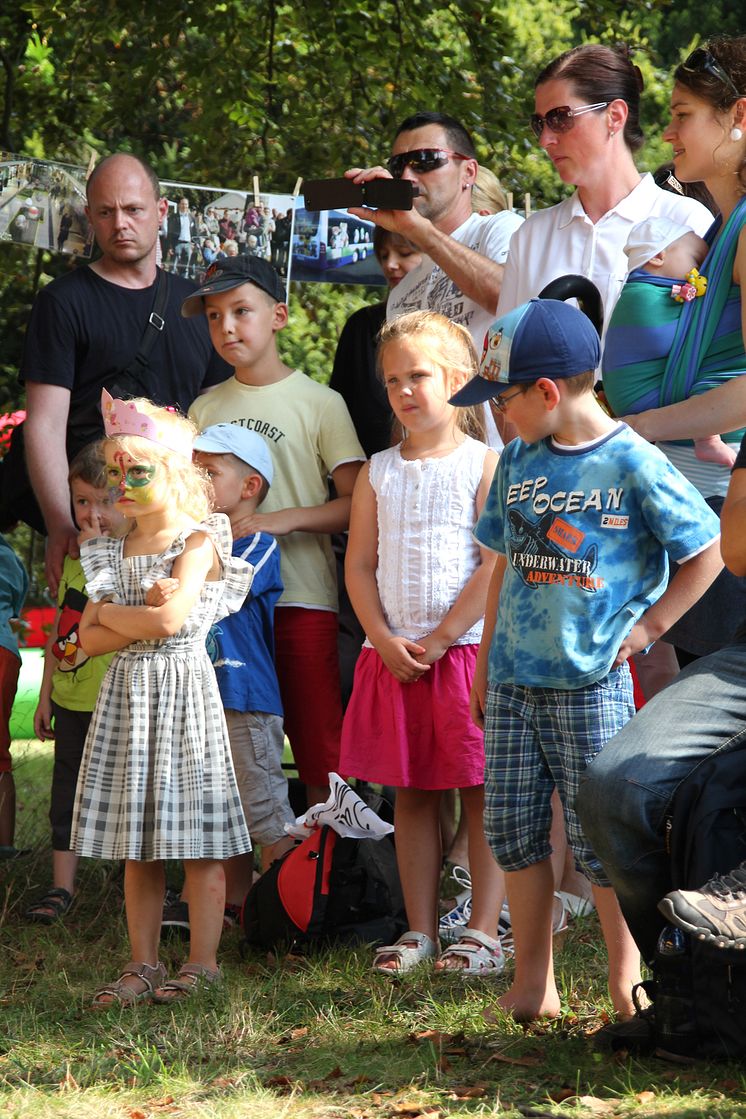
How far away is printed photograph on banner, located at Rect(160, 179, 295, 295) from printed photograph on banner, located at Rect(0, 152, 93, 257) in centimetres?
36

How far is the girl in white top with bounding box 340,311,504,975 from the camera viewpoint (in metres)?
4.03

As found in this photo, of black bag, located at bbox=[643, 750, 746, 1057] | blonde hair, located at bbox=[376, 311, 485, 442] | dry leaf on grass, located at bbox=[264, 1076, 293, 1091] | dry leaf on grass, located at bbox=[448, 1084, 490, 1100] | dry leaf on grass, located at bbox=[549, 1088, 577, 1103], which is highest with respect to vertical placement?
blonde hair, located at bbox=[376, 311, 485, 442]

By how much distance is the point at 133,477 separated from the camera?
3.91 m

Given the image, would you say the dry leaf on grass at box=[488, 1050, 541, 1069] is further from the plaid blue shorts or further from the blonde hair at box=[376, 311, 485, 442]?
the blonde hair at box=[376, 311, 485, 442]

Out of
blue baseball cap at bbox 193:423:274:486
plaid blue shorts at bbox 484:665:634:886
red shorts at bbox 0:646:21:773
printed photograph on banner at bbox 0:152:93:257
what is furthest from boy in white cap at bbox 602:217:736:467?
printed photograph on banner at bbox 0:152:93:257

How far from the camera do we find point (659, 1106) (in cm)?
269

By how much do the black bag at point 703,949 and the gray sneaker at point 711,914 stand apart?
10cm

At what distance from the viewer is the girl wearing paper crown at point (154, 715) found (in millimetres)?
3857

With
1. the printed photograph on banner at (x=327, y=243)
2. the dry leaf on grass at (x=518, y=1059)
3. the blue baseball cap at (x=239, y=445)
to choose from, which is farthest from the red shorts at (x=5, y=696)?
the dry leaf on grass at (x=518, y=1059)

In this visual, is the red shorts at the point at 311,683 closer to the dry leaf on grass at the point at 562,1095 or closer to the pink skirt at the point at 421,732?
the pink skirt at the point at 421,732

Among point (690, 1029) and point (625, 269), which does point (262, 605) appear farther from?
point (690, 1029)

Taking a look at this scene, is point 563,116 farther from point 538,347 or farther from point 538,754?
point 538,754

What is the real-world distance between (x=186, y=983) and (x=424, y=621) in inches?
48.3

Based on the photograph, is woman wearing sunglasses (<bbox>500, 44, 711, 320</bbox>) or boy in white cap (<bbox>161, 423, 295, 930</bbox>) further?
boy in white cap (<bbox>161, 423, 295, 930</bbox>)
